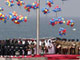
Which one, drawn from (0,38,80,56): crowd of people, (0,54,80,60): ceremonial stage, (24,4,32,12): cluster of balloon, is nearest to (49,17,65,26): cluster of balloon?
(24,4,32,12): cluster of balloon

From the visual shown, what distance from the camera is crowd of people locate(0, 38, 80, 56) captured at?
73.6ft

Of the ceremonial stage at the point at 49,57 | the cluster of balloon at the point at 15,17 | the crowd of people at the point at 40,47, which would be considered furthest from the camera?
the cluster of balloon at the point at 15,17

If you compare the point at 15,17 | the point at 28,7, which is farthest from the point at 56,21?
the point at 15,17

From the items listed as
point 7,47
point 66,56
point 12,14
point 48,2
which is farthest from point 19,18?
point 66,56

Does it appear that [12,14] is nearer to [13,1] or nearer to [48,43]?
[13,1]

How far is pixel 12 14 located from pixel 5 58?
6.46m

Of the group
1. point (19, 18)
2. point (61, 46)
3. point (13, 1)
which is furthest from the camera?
point (19, 18)

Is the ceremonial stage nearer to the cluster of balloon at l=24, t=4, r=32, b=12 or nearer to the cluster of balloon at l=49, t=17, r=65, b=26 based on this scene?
the cluster of balloon at l=49, t=17, r=65, b=26

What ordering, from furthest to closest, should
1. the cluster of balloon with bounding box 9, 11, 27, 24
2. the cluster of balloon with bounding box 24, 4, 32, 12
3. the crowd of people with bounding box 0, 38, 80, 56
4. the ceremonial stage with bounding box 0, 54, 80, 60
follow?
the cluster of balloon with bounding box 9, 11, 27, 24, the cluster of balloon with bounding box 24, 4, 32, 12, the crowd of people with bounding box 0, 38, 80, 56, the ceremonial stage with bounding box 0, 54, 80, 60

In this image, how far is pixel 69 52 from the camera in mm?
23156

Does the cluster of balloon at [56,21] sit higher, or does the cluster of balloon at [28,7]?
the cluster of balloon at [28,7]

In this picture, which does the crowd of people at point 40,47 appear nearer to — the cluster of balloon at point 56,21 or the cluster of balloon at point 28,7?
the cluster of balloon at point 56,21

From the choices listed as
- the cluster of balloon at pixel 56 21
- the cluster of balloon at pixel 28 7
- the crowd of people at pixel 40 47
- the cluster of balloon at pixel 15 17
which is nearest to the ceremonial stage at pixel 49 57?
the crowd of people at pixel 40 47

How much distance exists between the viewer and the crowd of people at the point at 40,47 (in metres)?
22.4
